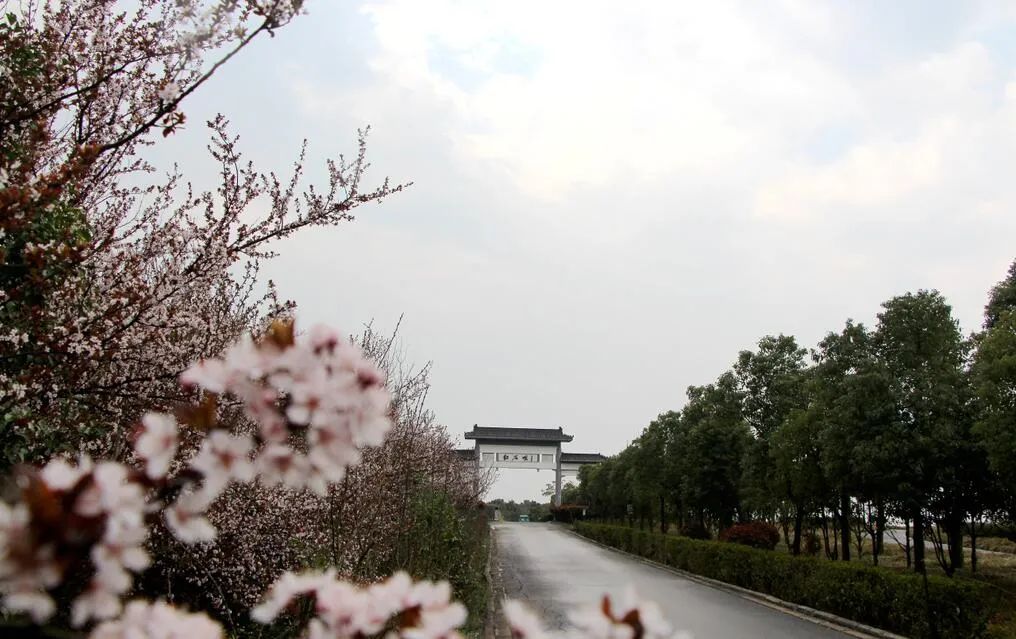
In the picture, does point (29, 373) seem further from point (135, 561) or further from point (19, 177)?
point (135, 561)

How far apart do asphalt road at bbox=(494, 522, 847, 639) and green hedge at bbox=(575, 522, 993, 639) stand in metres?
0.65

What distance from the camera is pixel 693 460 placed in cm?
2323

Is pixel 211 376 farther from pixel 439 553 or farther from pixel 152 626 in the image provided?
pixel 439 553

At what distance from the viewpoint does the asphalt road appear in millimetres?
11406

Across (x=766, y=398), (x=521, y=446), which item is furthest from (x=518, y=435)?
(x=766, y=398)

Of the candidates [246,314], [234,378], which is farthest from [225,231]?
[234,378]

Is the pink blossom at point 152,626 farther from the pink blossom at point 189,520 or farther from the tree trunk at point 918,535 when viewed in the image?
the tree trunk at point 918,535

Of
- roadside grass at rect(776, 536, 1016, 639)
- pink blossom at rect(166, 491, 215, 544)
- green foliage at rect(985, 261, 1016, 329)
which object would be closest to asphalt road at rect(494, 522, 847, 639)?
roadside grass at rect(776, 536, 1016, 639)

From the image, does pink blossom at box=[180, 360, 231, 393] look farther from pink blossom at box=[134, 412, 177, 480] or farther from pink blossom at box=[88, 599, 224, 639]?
pink blossom at box=[88, 599, 224, 639]

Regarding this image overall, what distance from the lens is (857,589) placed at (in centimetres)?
1195

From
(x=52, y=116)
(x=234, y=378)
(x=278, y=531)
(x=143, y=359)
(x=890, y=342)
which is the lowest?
(x=278, y=531)

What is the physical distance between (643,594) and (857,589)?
8.50 m

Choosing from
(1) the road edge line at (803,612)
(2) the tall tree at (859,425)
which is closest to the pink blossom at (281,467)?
(1) the road edge line at (803,612)

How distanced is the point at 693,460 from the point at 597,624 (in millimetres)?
23064
